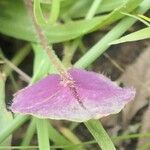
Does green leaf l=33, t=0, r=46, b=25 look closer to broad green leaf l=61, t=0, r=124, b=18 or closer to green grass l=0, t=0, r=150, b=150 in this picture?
green grass l=0, t=0, r=150, b=150

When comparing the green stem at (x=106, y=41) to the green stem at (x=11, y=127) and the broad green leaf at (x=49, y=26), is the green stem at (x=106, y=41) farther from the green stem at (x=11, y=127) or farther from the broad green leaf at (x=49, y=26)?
the green stem at (x=11, y=127)

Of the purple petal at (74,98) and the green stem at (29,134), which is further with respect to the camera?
the green stem at (29,134)

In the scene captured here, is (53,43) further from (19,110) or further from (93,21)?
(19,110)

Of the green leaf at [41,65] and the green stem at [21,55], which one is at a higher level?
the green stem at [21,55]

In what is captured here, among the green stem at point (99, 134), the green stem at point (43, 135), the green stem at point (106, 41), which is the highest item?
the green stem at point (106, 41)

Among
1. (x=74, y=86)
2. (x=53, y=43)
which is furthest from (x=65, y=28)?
(x=74, y=86)

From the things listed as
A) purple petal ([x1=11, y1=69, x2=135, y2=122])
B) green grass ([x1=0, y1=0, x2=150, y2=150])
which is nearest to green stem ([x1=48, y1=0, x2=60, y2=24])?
green grass ([x1=0, y1=0, x2=150, y2=150])

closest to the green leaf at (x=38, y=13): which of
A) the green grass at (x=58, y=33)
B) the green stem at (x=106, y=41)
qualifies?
the green grass at (x=58, y=33)
